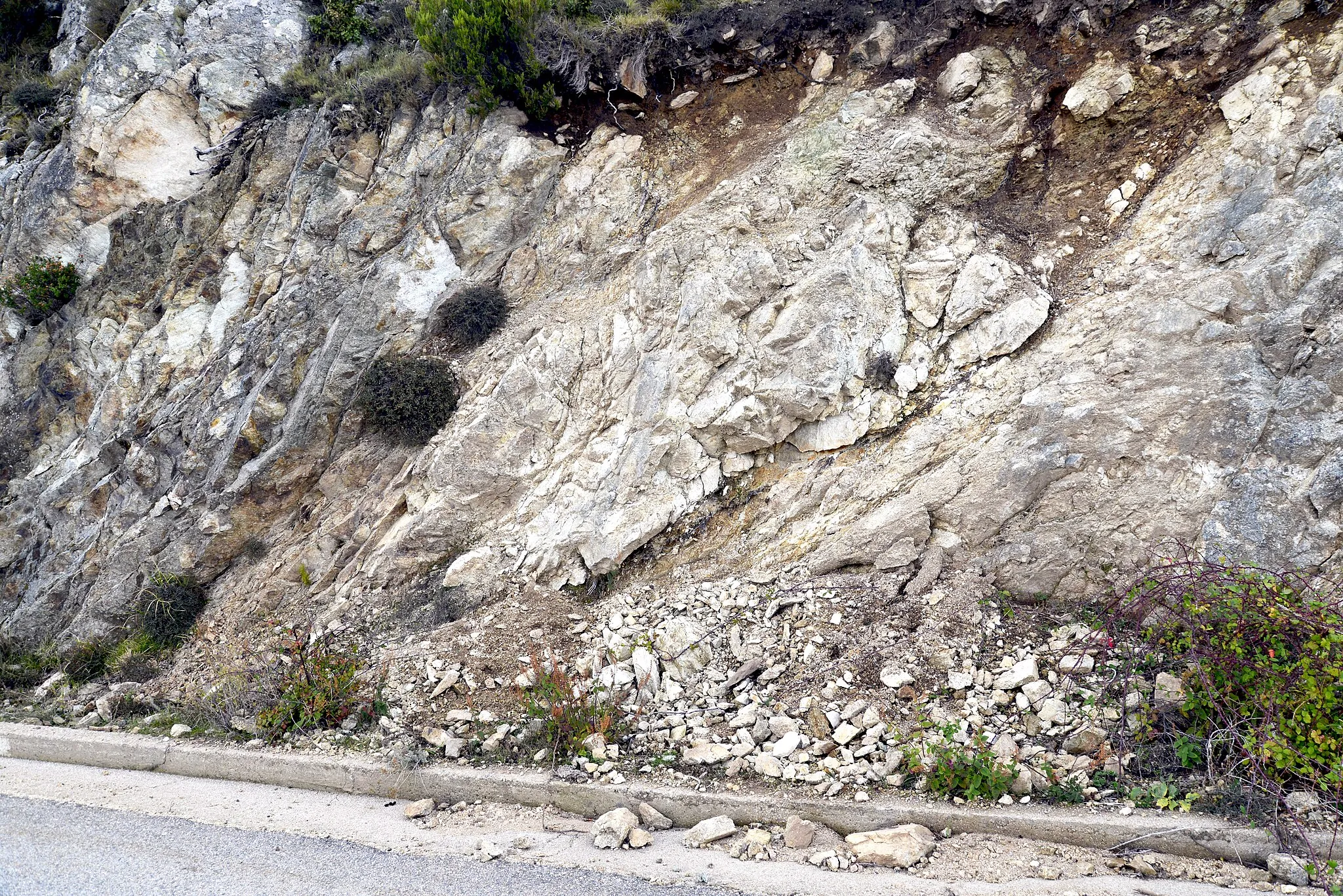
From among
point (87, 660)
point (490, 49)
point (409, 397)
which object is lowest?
point (87, 660)

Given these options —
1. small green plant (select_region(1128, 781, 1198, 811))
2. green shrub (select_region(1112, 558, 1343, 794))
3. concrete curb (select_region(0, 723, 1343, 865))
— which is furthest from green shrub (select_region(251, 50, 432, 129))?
small green plant (select_region(1128, 781, 1198, 811))

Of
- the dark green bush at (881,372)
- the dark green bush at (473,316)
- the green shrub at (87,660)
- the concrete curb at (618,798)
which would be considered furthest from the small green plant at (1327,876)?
the green shrub at (87,660)

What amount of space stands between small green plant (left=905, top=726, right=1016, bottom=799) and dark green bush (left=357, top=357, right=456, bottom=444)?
5589mm

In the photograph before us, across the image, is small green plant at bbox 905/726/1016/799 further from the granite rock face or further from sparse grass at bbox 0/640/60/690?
sparse grass at bbox 0/640/60/690

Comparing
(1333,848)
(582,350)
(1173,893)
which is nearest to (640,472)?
(582,350)

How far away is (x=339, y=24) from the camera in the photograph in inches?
420

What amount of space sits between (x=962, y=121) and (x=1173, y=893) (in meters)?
6.43

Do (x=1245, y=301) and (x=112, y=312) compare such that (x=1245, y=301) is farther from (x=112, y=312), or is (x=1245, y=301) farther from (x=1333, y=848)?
(x=112, y=312)

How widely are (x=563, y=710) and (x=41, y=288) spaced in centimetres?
1070

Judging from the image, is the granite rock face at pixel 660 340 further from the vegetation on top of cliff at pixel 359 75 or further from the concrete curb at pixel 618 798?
the concrete curb at pixel 618 798

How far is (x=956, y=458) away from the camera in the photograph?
568cm

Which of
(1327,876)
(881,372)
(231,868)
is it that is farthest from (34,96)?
(1327,876)

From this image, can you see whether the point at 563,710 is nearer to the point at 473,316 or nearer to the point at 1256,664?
the point at 1256,664

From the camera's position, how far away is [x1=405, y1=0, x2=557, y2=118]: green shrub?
8141 millimetres
